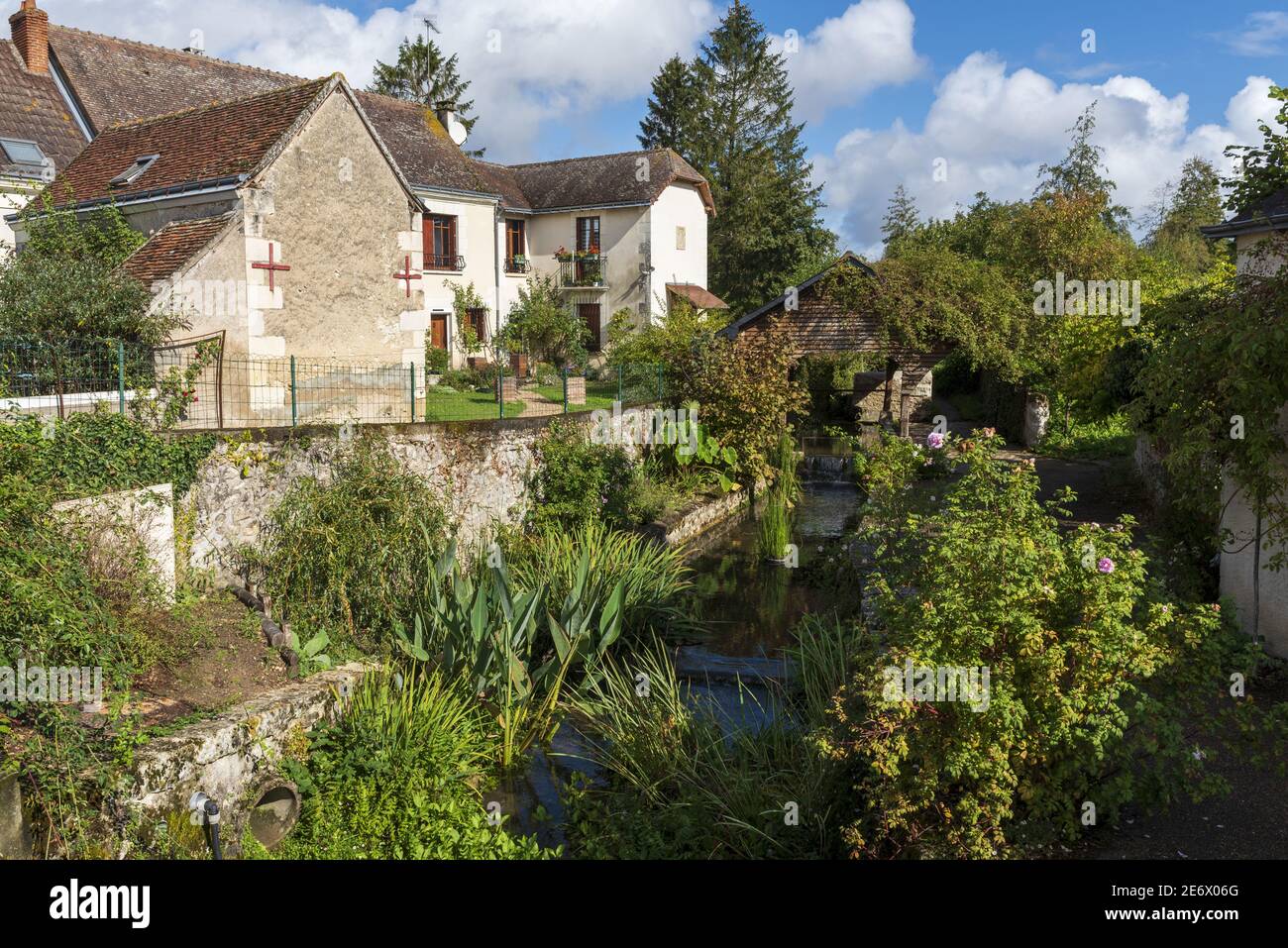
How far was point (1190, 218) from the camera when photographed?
4247 centimetres

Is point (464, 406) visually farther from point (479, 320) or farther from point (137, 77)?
point (137, 77)

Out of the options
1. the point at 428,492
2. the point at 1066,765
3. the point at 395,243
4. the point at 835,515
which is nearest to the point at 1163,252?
the point at 835,515

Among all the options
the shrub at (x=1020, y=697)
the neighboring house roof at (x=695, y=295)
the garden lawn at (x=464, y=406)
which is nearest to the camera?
the shrub at (x=1020, y=697)

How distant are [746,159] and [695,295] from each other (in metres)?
14.9

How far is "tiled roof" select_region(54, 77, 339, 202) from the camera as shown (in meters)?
14.3

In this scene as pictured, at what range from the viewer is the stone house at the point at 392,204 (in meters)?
14.3

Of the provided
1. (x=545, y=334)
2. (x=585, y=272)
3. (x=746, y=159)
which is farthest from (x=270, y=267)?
(x=746, y=159)

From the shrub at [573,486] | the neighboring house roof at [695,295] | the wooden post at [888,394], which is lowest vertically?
the shrub at [573,486]

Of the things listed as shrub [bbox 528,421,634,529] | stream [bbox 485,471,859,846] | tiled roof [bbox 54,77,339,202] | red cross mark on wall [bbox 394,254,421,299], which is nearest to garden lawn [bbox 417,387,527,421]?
shrub [bbox 528,421,634,529]

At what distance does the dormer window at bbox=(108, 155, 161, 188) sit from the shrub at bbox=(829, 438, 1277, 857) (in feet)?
48.3

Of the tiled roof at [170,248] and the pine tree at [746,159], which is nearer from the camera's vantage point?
the tiled roof at [170,248]

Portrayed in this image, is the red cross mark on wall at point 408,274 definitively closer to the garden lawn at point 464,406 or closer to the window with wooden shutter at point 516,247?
the garden lawn at point 464,406

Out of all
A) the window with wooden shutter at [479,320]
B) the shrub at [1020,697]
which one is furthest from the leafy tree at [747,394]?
the window with wooden shutter at [479,320]

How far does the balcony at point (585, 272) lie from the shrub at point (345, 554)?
22.0 meters
